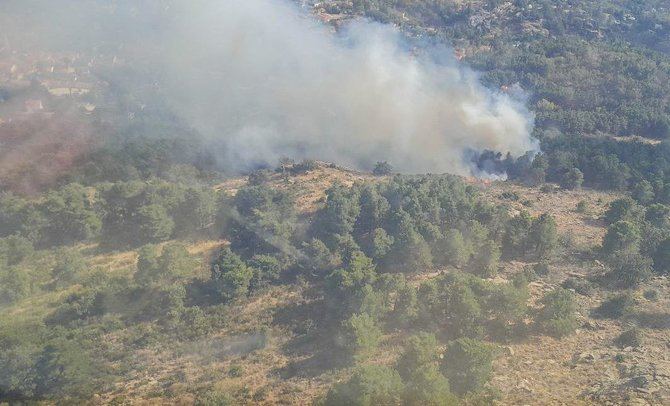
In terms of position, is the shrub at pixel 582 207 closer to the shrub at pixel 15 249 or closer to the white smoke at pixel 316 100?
the white smoke at pixel 316 100

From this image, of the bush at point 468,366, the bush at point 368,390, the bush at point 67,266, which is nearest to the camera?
the bush at point 368,390

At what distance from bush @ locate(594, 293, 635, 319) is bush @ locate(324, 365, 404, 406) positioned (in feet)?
37.6

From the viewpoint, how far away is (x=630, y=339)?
877 inches

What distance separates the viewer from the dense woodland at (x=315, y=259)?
2028 cm

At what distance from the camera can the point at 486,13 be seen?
293 feet

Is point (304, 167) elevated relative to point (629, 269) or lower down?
lower down

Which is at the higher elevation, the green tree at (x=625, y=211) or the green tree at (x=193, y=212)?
the green tree at (x=625, y=211)

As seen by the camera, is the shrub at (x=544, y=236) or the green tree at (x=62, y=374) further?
the shrub at (x=544, y=236)

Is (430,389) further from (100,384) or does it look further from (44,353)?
(44,353)

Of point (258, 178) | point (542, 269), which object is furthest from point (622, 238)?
point (258, 178)

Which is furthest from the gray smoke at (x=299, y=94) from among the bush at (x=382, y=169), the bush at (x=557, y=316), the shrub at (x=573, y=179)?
the bush at (x=557, y=316)

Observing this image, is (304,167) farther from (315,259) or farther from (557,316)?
(557,316)

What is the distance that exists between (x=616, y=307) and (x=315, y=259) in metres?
14.0

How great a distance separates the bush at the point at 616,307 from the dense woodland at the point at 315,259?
8 centimetres
